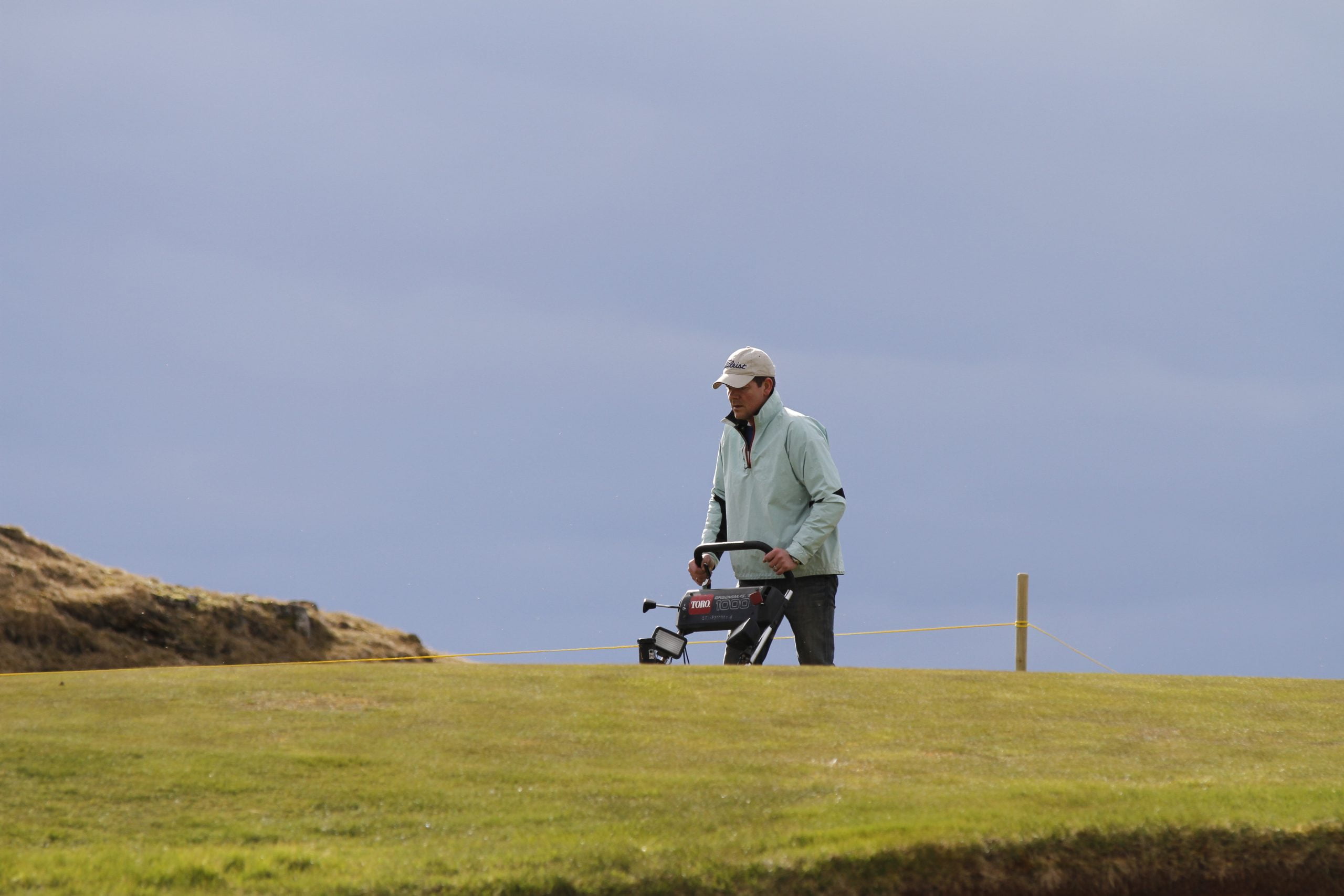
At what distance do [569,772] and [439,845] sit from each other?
1240 mm

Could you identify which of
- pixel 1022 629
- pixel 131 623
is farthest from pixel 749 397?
pixel 131 623

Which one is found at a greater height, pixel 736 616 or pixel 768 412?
pixel 768 412

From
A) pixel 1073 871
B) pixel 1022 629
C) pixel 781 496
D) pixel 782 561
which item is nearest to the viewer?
pixel 1073 871

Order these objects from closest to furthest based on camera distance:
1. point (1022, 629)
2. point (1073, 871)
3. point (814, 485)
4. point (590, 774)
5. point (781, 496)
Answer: point (1073, 871), point (590, 774), point (814, 485), point (781, 496), point (1022, 629)

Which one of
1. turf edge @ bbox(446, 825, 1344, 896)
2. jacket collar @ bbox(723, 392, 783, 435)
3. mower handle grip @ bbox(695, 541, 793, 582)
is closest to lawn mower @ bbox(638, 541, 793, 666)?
mower handle grip @ bbox(695, 541, 793, 582)

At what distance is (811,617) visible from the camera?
9930 mm

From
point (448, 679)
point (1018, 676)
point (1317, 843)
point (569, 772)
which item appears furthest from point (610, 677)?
point (1317, 843)

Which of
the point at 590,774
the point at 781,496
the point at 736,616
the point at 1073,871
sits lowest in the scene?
the point at 1073,871

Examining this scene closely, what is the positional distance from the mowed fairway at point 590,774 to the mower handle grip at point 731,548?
88 cm

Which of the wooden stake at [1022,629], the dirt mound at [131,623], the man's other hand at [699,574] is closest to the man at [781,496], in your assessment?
the man's other hand at [699,574]

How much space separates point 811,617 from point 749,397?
5.66ft

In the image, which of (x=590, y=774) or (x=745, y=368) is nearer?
(x=590, y=774)

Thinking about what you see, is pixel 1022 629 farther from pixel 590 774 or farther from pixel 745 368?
pixel 590 774

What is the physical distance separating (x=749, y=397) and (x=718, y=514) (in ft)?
3.81
